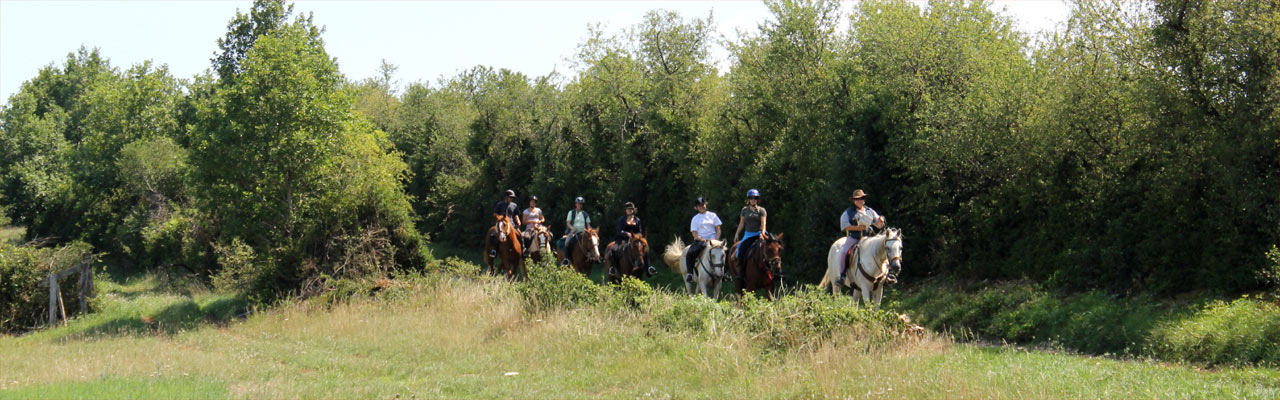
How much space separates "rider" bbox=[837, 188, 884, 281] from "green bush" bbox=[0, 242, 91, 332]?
18.2 metres

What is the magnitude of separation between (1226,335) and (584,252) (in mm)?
13671

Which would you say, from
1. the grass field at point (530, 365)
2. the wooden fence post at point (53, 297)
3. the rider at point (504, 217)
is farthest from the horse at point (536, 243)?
the wooden fence post at point (53, 297)

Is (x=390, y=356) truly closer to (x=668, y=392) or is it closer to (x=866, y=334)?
(x=668, y=392)

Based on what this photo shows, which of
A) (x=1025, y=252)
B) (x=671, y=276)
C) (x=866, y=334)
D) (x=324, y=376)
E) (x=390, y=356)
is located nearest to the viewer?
(x=866, y=334)

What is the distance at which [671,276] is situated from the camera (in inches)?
1200

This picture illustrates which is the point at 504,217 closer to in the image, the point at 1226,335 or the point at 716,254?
the point at 716,254

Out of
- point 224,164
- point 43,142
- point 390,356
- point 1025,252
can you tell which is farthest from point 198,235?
point 43,142

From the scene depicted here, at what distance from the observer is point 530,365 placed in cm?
1195

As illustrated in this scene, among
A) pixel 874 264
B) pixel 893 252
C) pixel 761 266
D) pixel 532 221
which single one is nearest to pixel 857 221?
pixel 874 264

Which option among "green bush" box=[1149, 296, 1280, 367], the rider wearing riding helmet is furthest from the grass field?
the rider wearing riding helmet

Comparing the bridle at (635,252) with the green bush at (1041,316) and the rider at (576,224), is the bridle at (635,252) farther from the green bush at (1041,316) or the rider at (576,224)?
the green bush at (1041,316)

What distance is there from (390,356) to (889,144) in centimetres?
1383

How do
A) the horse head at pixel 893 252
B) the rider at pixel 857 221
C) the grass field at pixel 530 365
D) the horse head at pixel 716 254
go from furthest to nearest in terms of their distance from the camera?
the horse head at pixel 716 254, the rider at pixel 857 221, the horse head at pixel 893 252, the grass field at pixel 530 365

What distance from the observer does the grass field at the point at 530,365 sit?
30.2 ft
